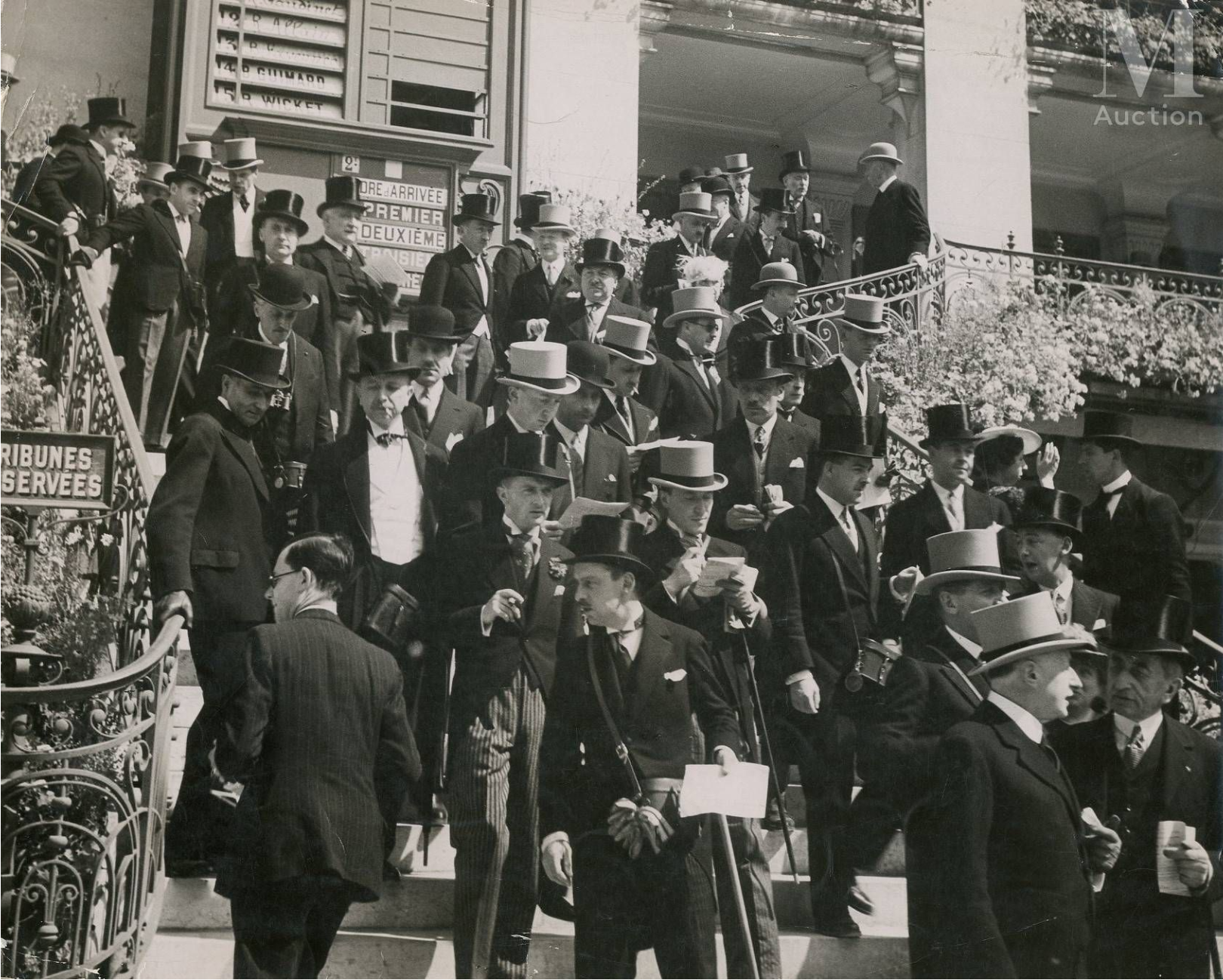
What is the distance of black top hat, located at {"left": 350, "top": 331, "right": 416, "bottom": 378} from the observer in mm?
4707

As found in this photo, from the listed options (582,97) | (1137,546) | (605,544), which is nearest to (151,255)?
Answer: (582,97)

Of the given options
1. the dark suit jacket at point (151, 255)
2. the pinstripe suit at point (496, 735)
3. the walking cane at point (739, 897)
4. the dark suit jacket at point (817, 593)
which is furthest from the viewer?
the dark suit jacket at point (817, 593)

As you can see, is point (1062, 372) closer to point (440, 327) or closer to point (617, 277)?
point (617, 277)

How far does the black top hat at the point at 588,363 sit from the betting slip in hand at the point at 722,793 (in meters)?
1.22

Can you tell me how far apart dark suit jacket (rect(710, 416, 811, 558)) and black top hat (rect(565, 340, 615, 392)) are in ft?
1.30

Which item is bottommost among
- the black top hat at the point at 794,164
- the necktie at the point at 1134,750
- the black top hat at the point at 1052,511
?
the necktie at the point at 1134,750

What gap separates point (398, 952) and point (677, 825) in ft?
2.69

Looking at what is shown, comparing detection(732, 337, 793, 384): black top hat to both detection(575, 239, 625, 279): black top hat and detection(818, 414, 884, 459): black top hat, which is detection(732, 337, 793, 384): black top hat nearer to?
detection(818, 414, 884, 459): black top hat

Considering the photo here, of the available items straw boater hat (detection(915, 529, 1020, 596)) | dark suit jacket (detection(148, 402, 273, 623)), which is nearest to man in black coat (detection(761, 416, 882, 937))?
straw boater hat (detection(915, 529, 1020, 596))

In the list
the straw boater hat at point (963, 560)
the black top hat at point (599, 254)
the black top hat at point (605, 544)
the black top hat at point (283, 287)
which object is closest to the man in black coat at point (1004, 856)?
the straw boater hat at point (963, 560)

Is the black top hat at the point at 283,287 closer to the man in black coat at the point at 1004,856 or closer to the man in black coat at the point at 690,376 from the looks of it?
the man in black coat at the point at 690,376

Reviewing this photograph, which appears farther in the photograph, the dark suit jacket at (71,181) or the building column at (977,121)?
the building column at (977,121)

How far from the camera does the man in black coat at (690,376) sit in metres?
5.07

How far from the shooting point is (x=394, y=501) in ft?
14.9
